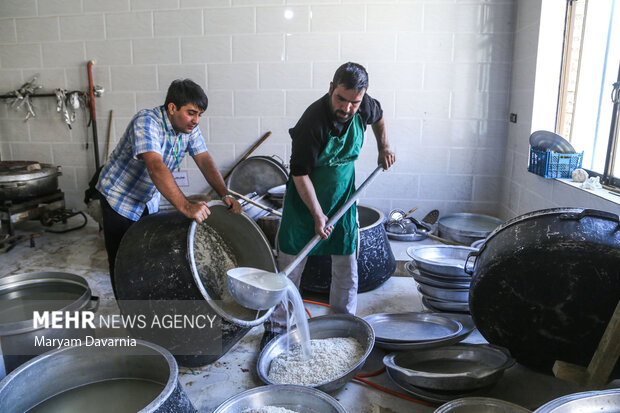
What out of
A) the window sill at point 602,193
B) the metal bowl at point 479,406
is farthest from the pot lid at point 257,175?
the metal bowl at point 479,406

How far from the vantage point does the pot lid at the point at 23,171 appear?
11.9 ft

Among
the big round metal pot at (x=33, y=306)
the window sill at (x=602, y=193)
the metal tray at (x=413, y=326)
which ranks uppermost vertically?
the window sill at (x=602, y=193)

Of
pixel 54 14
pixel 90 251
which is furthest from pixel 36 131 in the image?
pixel 90 251

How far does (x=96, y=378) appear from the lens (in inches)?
70.8

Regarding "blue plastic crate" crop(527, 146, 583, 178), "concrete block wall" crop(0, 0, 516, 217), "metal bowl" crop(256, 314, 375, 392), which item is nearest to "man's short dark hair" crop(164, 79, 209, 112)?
"metal bowl" crop(256, 314, 375, 392)

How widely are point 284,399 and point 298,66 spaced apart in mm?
2764

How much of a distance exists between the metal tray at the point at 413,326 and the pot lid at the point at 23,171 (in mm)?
2948

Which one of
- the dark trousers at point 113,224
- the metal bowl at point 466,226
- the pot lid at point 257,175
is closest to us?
the dark trousers at point 113,224

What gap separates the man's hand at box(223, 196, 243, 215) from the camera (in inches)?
88.0

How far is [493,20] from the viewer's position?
3596 millimetres

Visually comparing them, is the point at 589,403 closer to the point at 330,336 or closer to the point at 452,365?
the point at 452,365

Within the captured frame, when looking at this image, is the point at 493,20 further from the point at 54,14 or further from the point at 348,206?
the point at 54,14

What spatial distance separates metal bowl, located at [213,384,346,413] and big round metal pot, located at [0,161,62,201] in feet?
9.62

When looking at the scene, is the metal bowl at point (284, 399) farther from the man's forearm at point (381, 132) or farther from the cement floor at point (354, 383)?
the man's forearm at point (381, 132)
